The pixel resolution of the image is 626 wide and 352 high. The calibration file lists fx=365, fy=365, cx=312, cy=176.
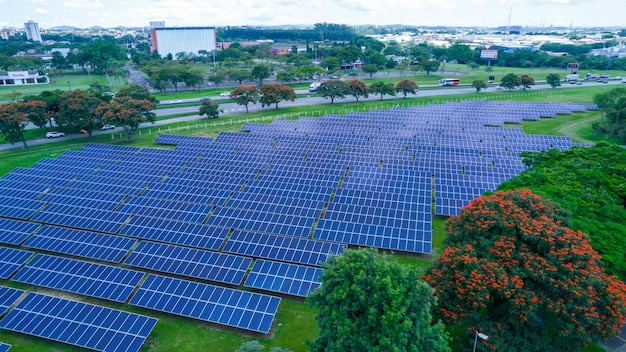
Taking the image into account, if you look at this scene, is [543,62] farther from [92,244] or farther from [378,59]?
[92,244]

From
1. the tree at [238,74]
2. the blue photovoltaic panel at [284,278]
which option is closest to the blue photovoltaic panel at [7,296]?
the blue photovoltaic panel at [284,278]

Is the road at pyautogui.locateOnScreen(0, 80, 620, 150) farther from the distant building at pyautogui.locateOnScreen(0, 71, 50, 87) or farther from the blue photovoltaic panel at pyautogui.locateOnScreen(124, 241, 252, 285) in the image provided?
the distant building at pyautogui.locateOnScreen(0, 71, 50, 87)

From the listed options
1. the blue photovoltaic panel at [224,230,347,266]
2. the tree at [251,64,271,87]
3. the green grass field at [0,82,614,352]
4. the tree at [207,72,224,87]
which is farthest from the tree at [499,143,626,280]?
the tree at [207,72,224,87]

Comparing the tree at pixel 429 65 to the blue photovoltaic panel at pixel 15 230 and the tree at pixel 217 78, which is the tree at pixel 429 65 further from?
the blue photovoltaic panel at pixel 15 230

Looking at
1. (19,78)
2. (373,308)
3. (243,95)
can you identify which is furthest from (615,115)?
(19,78)

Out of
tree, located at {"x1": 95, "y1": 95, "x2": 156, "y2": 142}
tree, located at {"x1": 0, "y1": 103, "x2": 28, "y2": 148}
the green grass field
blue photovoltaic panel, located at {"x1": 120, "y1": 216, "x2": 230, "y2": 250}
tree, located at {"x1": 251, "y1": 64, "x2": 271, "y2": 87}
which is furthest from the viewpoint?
tree, located at {"x1": 251, "y1": 64, "x2": 271, "y2": 87}

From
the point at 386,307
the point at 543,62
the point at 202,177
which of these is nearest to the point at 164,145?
the point at 202,177

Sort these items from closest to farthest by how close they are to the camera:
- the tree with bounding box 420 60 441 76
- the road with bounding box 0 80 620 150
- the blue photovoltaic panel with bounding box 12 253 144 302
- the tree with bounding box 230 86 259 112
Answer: the blue photovoltaic panel with bounding box 12 253 144 302, the road with bounding box 0 80 620 150, the tree with bounding box 230 86 259 112, the tree with bounding box 420 60 441 76
